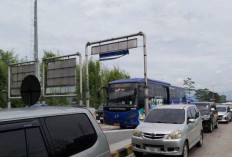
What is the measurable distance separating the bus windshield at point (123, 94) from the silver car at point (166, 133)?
6552mm

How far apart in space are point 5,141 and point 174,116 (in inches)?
281

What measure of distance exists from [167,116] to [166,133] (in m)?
1.49

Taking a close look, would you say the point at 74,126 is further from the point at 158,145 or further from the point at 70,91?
the point at 70,91

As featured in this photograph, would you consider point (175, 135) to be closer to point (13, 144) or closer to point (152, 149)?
point (152, 149)

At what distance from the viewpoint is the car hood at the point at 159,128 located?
7617 mm

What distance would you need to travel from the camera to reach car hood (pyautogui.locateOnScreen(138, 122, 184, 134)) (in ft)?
25.0

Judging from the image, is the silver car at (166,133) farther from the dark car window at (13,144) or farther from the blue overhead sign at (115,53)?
the blue overhead sign at (115,53)

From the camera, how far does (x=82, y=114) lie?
3.56 metres

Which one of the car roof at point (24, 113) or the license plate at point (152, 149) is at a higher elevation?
the car roof at point (24, 113)

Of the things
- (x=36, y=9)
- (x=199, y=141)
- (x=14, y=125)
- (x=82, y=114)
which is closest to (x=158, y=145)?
(x=199, y=141)

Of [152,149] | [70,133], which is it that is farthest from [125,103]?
[70,133]

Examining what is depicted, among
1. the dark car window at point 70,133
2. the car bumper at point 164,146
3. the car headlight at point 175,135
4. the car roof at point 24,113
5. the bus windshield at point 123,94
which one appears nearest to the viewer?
the car roof at point 24,113

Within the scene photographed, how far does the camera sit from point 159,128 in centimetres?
784

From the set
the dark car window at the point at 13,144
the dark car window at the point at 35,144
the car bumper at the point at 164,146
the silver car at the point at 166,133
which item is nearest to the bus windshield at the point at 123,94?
the silver car at the point at 166,133
